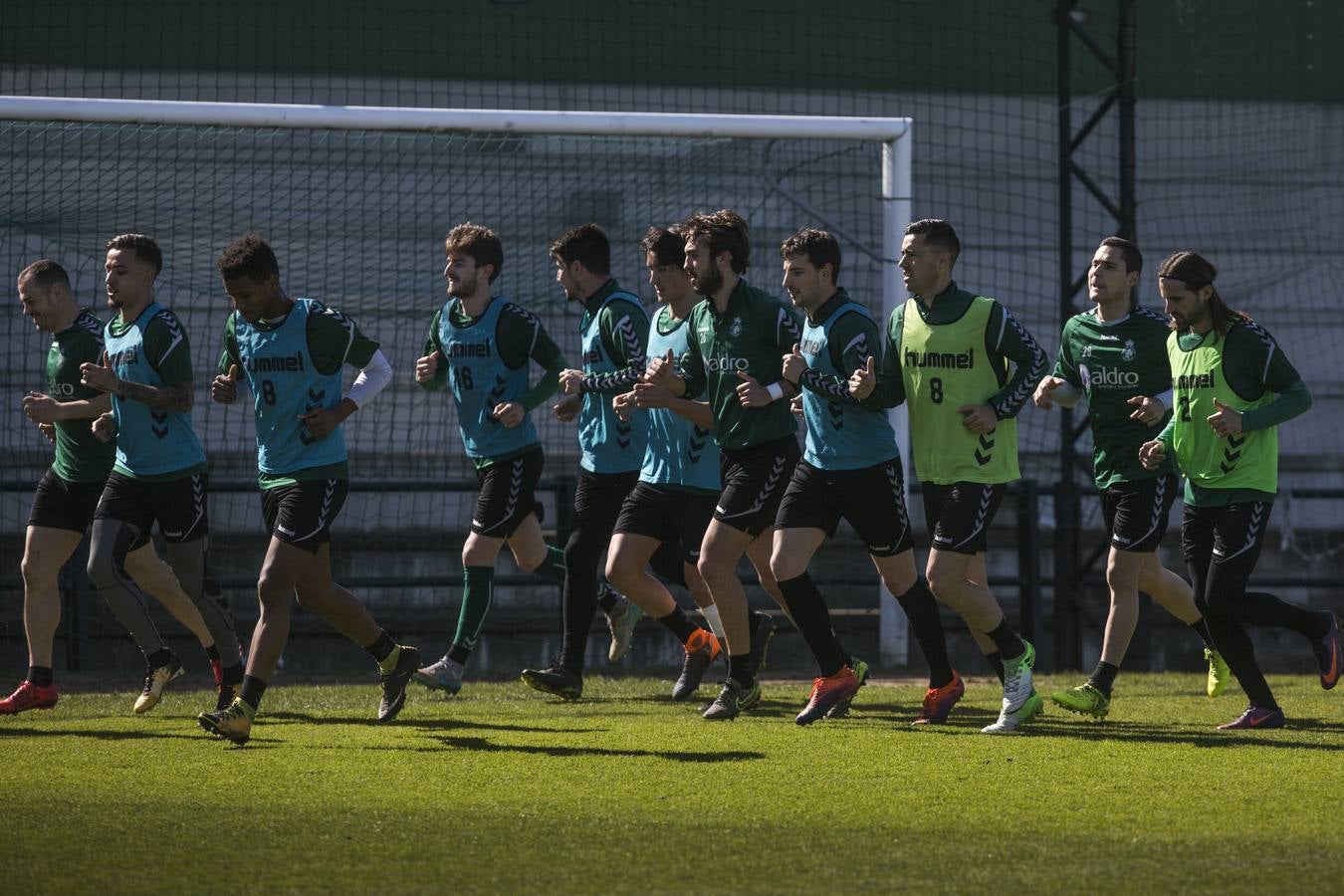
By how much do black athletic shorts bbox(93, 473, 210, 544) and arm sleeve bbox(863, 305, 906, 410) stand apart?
3023mm

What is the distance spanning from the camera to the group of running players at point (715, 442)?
278 inches

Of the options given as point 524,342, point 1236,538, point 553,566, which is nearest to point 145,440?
point 524,342

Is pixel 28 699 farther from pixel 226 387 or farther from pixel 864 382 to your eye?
pixel 864 382

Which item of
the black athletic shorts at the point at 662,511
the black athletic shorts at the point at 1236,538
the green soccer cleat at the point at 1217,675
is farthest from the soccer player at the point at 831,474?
the green soccer cleat at the point at 1217,675

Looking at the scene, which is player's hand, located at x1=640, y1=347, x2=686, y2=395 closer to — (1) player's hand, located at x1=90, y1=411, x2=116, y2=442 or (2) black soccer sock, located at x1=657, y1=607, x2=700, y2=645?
(2) black soccer sock, located at x1=657, y1=607, x2=700, y2=645

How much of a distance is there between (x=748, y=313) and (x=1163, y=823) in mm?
3277

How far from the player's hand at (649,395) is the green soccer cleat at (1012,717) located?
1.93 metres

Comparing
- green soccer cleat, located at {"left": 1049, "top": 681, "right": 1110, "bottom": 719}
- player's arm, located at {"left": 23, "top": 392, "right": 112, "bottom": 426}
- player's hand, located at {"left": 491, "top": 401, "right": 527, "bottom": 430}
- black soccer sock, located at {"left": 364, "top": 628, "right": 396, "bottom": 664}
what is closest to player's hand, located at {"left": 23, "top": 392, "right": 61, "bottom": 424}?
player's arm, located at {"left": 23, "top": 392, "right": 112, "bottom": 426}

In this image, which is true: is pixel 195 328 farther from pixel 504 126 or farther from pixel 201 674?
pixel 504 126

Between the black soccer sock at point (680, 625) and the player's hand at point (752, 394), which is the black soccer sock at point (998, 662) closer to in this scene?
the player's hand at point (752, 394)

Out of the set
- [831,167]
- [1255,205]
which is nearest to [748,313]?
[831,167]

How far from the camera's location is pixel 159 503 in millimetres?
7793

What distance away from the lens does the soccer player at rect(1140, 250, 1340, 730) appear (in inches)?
279

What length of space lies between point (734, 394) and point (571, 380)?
0.77 meters
